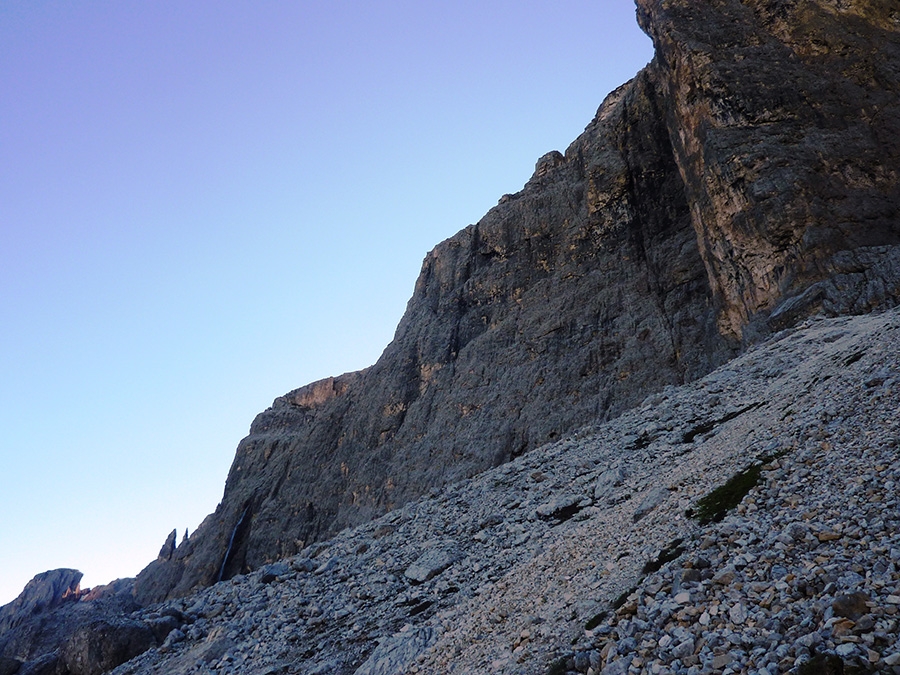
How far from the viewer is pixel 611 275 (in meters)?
52.2

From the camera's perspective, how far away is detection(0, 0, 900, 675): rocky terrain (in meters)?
9.13

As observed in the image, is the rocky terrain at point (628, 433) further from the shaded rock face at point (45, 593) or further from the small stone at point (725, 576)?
the shaded rock face at point (45, 593)

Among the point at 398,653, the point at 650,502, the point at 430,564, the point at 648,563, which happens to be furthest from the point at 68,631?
the point at 648,563

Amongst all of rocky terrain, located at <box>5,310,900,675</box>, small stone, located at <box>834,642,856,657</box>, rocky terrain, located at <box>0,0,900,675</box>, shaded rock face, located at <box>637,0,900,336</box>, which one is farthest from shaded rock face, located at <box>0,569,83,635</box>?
small stone, located at <box>834,642,856,657</box>

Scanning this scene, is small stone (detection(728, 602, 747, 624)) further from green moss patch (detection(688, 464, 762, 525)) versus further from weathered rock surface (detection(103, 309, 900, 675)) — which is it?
green moss patch (detection(688, 464, 762, 525))

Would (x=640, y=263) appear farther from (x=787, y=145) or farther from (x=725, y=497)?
(x=725, y=497)

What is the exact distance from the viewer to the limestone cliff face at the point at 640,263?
3862 centimetres

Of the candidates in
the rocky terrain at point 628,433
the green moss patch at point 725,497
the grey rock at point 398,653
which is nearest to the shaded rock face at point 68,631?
the rocky terrain at point 628,433

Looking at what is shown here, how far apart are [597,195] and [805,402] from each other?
4211 cm

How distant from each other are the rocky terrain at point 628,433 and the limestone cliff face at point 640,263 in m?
0.24

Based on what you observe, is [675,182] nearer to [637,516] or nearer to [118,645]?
[637,516]

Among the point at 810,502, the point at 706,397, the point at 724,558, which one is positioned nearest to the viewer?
the point at 724,558

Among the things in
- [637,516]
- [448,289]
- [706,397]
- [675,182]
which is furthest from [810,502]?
[448,289]

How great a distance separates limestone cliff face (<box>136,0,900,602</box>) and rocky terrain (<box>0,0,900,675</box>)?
0.78 ft
